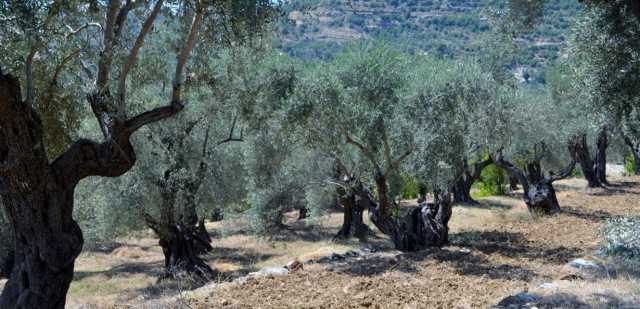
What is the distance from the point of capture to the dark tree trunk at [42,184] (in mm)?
6910

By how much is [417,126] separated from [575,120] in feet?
50.2

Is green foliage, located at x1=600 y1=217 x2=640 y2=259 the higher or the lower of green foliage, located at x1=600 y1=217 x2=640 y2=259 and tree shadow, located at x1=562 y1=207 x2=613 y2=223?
the higher

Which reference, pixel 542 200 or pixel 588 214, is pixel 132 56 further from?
pixel 588 214

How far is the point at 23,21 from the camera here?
678 cm

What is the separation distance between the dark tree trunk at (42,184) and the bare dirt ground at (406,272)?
49.6 inches

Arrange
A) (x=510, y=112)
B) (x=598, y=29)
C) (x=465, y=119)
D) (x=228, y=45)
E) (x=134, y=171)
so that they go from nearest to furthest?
1. (x=228, y=45)
2. (x=598, y=29)
3. (x=134, y=171)
4. (x=465, y=119)
5. (x=510, y=112)

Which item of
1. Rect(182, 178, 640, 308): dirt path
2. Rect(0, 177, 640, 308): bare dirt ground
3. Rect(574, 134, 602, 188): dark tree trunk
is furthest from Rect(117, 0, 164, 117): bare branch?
Rect(574, 134, 602, 188): dark tree trunk

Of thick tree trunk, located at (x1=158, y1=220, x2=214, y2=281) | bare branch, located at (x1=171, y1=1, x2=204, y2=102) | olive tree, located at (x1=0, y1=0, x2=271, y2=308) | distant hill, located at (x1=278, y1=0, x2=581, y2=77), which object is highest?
distant hill, located at (x1=278, y1=0, x2=581, y2=77)

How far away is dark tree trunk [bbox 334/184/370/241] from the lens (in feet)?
70.2

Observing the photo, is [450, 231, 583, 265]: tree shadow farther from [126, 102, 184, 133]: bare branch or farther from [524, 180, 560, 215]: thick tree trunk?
[126, 102, 184, 133]: bare branch

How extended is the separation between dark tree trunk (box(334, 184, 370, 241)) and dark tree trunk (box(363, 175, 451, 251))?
5.77 metres

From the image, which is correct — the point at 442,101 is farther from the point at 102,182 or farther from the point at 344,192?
the point at 102,182

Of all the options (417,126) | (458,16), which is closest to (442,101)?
(417,126)

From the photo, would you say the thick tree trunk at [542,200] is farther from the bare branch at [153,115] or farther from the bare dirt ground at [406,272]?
the bare branch at [153,115]
